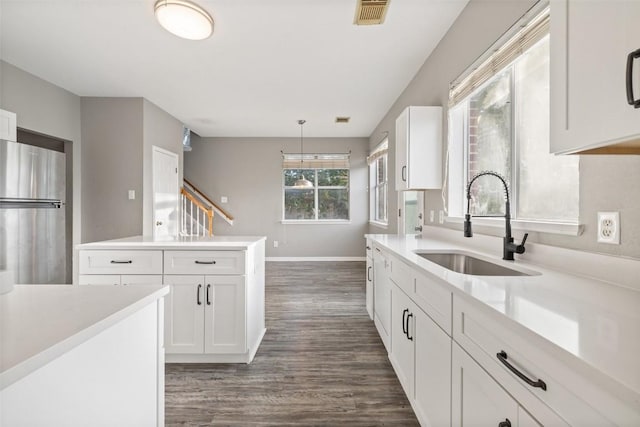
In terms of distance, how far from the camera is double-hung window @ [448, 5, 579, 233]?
60.9 inches

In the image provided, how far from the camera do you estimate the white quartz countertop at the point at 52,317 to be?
575mm

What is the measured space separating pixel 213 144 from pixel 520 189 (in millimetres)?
6229

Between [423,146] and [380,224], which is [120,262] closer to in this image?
[423,146]

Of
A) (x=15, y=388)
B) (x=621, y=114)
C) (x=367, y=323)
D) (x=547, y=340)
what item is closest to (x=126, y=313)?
(x=15, y=388)

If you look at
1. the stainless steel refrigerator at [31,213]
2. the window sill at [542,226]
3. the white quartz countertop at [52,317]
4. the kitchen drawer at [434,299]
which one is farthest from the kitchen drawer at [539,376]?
the stainless steel refrigerator at [31,213]

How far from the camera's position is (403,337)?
190 centimetres

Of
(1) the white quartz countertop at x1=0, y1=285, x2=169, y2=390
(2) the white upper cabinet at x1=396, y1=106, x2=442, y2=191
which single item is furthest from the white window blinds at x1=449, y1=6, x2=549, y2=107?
(1) the white quartz countertop at x1=0, y1=285, x2=169, y2=390

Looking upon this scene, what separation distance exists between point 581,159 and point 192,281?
2406mm

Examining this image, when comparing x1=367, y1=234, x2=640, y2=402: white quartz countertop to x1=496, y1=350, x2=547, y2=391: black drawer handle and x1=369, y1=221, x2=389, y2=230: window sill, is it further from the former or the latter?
x1=369, y1=221, x2=389, y2=230: window sill

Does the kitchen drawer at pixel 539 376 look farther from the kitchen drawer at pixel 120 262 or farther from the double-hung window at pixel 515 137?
the kitchen drawer at pixel 120 262

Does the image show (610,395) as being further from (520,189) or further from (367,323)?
(367,323)

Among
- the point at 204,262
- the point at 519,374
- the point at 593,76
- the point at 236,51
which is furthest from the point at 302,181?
the point at 519,374

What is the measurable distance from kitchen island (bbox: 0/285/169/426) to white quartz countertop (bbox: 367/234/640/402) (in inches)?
40.6

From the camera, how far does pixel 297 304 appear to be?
12.4 ft
